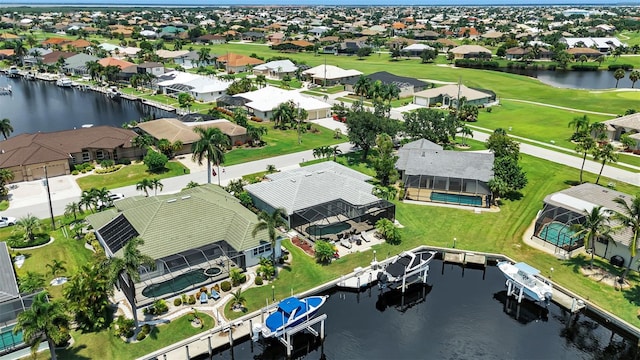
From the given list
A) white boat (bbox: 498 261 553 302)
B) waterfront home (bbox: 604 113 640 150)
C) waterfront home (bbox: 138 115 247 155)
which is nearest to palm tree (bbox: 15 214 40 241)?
waterfront home (bbox: 138 115 247 155)

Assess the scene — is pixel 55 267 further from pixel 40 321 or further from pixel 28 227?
pixel 40 321

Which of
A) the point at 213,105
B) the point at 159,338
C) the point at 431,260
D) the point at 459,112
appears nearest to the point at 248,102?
the point at 213,105

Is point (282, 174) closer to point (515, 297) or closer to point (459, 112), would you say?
point (515, 297)

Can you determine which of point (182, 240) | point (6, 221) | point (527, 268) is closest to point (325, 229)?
point (182, 240)

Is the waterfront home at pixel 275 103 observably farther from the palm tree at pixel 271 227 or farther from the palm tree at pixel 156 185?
the palm tree at pixel 271 227

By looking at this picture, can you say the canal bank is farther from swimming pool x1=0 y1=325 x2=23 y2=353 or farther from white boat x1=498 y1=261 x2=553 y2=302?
swimming pool x1=0 y1=325 x2=23 y2=353

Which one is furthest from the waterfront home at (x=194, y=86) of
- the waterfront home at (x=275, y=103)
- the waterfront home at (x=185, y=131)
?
the waterfront home at (x=185, y=131)

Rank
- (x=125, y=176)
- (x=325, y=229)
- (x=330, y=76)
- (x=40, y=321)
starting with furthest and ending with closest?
(x=330, y=76), (x=125, y=176), (x=325, y=229), (x=40, y=321)
